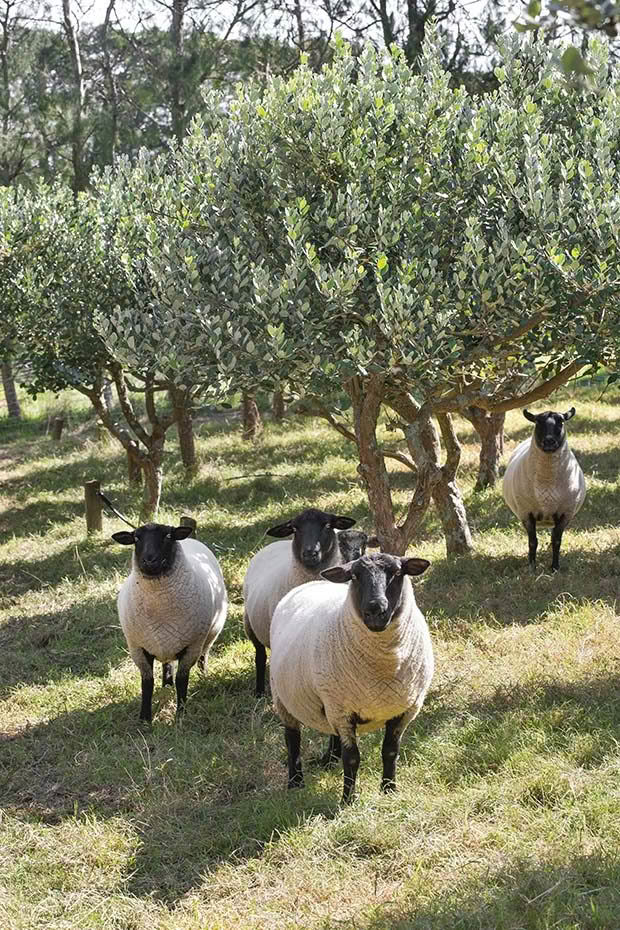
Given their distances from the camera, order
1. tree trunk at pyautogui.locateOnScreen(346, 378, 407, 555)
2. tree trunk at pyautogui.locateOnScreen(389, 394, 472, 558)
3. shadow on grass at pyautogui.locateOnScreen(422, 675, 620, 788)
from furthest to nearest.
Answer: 1. tree trunk at pyautogui.locateOnScreen(389, 394, 472, 558)
2. tree trunk at pyautogui.locateOnScreen(346, 378, 407, 555)
3. shadow on grass at pyautogui.locateOnScreen(422, 675, 620, 788)

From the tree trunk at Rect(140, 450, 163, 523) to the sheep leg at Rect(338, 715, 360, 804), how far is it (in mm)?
9288

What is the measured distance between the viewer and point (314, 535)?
7926mm

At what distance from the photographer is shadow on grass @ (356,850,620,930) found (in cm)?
467

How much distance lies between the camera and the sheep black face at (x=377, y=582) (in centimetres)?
573

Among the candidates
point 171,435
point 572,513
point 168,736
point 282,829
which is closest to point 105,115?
point 171,435

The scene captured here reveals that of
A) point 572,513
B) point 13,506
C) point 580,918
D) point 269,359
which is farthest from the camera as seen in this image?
point 13,506

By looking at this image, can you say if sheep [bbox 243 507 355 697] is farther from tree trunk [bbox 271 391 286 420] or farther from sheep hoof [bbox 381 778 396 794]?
tree trunk [bbox 271 391 286 420]

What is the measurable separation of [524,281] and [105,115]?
20.7 meters

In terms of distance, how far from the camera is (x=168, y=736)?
7777 millimetres

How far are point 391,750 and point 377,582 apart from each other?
1355mm

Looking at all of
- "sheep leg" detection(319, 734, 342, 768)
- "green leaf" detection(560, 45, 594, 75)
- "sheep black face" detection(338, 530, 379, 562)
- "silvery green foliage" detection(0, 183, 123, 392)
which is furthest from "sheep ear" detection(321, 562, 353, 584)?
"silvery green foliage" detection(0, 183, 123, 392)

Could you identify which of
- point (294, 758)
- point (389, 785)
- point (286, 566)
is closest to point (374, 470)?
point (286, 566)

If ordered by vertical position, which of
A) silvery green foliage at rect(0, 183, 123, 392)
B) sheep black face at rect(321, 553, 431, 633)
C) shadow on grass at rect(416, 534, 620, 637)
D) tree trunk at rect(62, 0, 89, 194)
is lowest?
shadow on grass at rect(416, 534, 620, 637)

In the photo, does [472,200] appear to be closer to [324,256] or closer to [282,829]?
[324,256]
